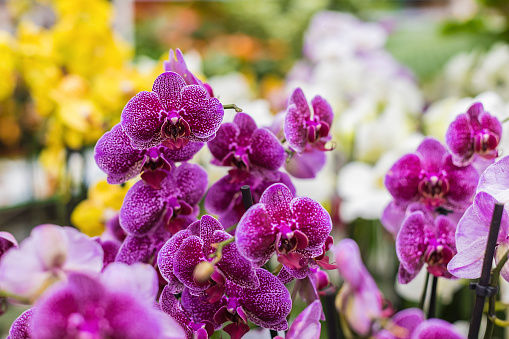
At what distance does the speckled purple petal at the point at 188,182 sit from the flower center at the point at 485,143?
144 mm

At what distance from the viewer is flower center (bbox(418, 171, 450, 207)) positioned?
0.25m

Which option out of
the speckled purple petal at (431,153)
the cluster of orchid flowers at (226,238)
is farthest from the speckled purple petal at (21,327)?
the speckled purple petal at (431,153)

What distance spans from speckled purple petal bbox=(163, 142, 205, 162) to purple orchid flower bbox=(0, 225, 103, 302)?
0.23 feet

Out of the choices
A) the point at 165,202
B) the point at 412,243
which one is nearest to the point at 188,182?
the point at 165,202

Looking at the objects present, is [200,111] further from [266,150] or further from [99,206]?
[99,206]

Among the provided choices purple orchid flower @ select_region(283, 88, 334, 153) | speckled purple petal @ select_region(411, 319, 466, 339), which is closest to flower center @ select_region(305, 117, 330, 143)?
purple orchid flower @ select_region(283, 88, 334, 153)

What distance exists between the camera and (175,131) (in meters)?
0.21

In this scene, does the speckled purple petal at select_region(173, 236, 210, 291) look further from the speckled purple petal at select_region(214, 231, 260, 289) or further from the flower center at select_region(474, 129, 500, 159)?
the flower center at select_region(474, 129, 500, 159)

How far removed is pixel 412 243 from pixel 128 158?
15cm

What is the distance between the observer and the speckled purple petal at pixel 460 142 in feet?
0.84

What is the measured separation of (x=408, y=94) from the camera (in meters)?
0.61

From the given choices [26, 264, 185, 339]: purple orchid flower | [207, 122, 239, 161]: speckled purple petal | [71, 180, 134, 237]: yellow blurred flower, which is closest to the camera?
[26, 264, 185, 339]: purple orchid flower

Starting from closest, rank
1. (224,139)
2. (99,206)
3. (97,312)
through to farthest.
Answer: (97,312) → (224,139) → (99,206)

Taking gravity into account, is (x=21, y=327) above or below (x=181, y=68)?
below
